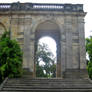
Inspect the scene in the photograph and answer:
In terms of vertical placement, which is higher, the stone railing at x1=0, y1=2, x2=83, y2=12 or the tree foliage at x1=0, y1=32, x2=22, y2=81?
the stone railing at x1=0, y1=2, x2=83, y2=12

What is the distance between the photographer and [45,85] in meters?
12.8

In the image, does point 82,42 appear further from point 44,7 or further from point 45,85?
point 45,85

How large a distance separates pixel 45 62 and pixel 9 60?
2296 centimetres

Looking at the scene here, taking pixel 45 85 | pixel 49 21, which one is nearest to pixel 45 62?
pixel 49 21

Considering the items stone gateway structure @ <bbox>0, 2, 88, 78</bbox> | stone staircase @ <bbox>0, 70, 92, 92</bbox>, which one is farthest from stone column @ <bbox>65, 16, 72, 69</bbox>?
stone staircase @ <bbox>0, 70, 92, 92</bbox>

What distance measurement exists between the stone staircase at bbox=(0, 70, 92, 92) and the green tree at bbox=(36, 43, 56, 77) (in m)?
22.4

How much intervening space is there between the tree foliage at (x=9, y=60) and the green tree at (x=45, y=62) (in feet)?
69.0

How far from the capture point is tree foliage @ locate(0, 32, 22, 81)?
556 inches

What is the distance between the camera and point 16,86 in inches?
A: 489

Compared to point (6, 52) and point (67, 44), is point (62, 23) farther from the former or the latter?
point (6, 52)

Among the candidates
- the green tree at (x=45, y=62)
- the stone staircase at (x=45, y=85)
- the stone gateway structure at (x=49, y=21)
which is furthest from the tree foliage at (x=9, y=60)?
the green tree at (x=45, y=62)

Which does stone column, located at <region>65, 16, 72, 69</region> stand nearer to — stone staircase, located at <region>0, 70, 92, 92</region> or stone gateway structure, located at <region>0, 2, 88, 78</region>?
stone gateway structure, located at <region>0, 2, 88, 78</region>

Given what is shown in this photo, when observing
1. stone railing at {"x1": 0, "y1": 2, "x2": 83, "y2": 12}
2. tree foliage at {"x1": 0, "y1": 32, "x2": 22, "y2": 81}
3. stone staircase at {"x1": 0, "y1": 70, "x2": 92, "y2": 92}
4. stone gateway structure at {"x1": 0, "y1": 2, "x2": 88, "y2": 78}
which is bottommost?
stone staircase at {"x1": 0, "y1": 70, "x2": 92, "y2": 92}

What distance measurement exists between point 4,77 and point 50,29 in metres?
9.92
